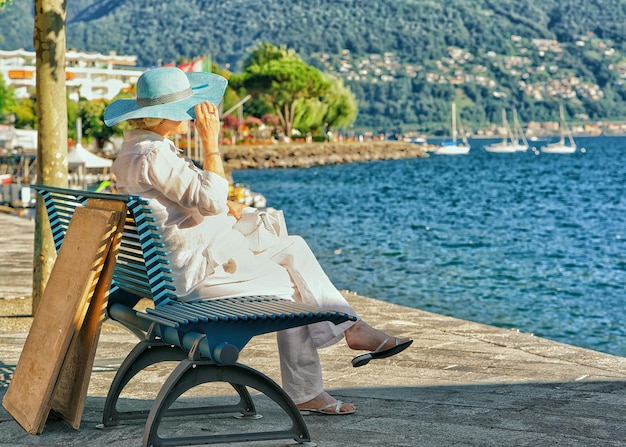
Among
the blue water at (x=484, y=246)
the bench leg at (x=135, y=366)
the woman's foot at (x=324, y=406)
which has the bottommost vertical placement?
the blue water at (x=484, y=246)

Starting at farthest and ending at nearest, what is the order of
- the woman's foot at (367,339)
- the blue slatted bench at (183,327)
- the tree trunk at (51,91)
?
the tree trunk at (51,91), the woman's foot at (367,339), the blue slatted bench at (183,327)

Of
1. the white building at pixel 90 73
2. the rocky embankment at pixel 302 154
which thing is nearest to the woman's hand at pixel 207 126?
the rocky embankment at pixel 302 154

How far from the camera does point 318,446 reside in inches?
151

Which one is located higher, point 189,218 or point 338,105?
point 189,218

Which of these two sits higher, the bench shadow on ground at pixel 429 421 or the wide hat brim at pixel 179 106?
the wide hat brim at pixel 179 106

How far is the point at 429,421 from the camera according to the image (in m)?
4.23

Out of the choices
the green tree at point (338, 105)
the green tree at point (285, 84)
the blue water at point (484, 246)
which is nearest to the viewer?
the blue water at point (484, 246)

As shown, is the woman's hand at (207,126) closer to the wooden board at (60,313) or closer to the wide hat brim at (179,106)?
the wide hat brim at (179,106)

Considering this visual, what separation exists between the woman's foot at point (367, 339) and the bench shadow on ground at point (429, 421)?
29 centimetres

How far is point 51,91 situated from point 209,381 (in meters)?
3.64

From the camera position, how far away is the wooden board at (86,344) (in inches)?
154

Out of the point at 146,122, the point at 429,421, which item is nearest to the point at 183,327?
the point at 146,122

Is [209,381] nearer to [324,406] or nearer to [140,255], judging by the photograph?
[140,255]

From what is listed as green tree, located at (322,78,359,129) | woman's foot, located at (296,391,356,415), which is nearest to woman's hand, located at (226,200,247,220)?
woman's foot, located at (296,391,356,415)
